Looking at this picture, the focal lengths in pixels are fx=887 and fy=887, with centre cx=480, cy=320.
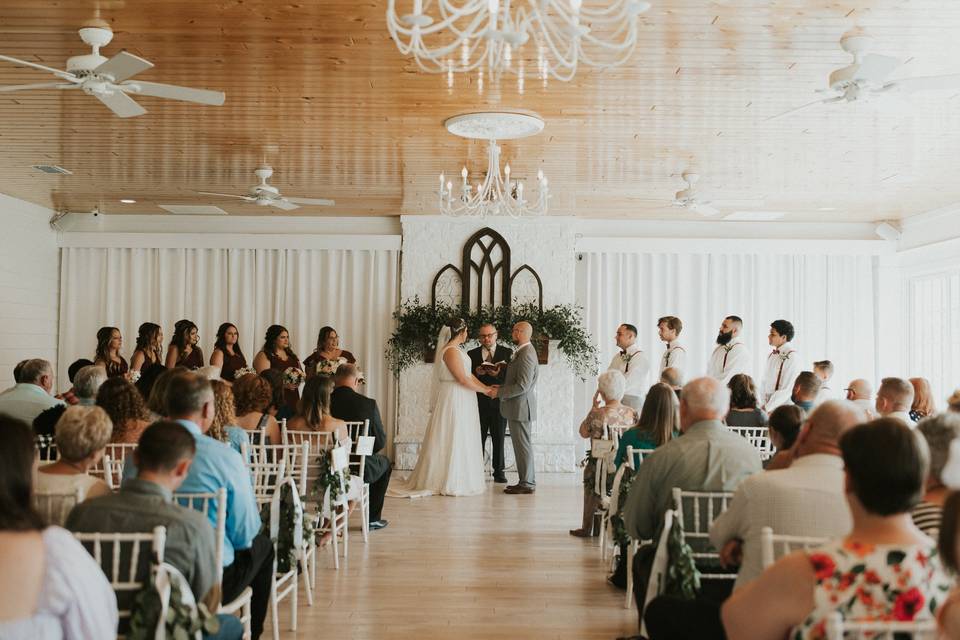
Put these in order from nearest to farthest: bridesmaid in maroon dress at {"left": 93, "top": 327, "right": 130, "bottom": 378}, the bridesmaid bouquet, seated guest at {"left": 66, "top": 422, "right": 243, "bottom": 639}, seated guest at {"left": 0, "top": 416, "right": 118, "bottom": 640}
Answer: seated guest at {"left": 0, "top": 416, "right": 118, "bottom": 640}, seated guest at {"left": 66, "top": 422, "right": 243, "bottom": 639}, bridesmaid in maroon dress at {"left": 93, "top": 327, "right": 130, "bottom": 378}, the bridesmaid bouquet

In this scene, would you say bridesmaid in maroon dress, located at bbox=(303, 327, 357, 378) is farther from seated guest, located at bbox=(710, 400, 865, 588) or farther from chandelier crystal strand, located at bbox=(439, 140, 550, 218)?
seated guest, located at bbox=(710, 400, 865, 588)

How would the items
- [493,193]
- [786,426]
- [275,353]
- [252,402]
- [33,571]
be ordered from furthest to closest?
[275,353] → [493,193] → [252,402] → [786,426] → [33,571]

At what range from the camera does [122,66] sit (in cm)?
452

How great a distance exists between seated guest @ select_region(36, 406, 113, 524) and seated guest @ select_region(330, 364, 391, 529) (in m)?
3.56

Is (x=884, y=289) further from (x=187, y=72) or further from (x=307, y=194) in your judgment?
(x=187, y=72)

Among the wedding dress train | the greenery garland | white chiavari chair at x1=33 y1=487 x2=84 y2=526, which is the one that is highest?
the greenery garland

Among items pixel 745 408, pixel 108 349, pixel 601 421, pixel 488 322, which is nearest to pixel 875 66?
pixel 745 408

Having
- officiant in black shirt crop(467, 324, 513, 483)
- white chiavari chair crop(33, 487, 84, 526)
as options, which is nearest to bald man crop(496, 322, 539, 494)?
officiant in black shirt crop(467, 324, 513, 483)

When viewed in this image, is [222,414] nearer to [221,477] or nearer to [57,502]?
[221,477]

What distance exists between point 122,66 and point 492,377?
19.8ft

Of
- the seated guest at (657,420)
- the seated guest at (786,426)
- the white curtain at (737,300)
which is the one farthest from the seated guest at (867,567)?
the white curtain at (737,300)

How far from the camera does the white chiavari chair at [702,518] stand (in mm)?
3600

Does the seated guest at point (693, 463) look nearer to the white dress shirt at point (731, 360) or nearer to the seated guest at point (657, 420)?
the seated guest at point (657, 420)

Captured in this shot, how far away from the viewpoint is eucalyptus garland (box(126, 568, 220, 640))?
2.46 m
